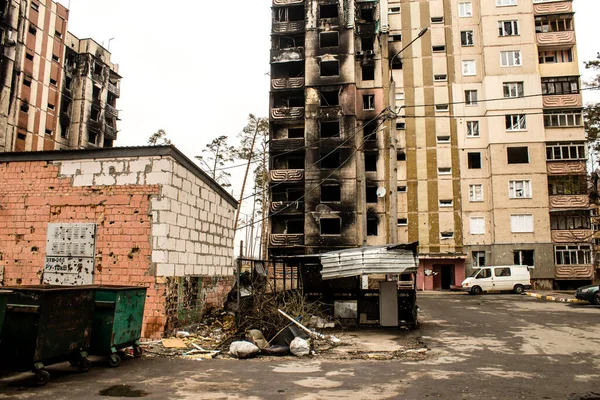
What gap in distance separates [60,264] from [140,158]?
3288mm

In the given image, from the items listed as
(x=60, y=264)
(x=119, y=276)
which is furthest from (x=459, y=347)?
(x=60, y=264)

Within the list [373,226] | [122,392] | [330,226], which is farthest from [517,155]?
[122,392]

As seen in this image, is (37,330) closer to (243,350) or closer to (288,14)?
(243,350)

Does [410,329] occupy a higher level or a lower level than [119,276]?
lower

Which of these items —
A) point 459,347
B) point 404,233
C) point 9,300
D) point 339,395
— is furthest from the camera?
point 404,233

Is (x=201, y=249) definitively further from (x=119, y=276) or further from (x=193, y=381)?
(x=193, y=381)

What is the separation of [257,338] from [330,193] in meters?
28.9

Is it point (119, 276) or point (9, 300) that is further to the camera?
point (119, 276)

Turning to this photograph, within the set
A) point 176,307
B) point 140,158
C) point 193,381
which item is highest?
point 140,158

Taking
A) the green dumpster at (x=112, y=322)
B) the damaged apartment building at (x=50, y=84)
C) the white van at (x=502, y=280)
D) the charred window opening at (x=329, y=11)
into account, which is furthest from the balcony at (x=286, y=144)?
the green dumpster at (x=112, y=322)

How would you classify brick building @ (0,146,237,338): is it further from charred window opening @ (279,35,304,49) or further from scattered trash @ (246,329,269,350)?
charred window opening @ (279,35,304,49)

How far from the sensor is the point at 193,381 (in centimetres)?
674

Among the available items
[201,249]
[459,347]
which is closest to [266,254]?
[201,249]

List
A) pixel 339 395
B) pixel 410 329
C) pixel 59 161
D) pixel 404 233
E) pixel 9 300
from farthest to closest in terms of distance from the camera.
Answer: pixel 404 233, pixel 410 329, pixel 59 161, pixel 9 300, pixel 339 395
